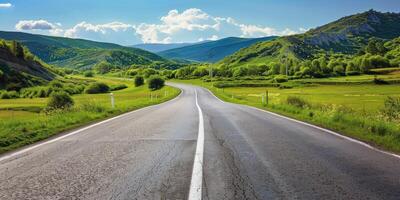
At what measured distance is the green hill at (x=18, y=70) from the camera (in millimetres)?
122506

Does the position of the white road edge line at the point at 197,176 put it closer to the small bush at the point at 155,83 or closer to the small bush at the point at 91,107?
the small bush at the point at 91,107

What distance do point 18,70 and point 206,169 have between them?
5667 inches

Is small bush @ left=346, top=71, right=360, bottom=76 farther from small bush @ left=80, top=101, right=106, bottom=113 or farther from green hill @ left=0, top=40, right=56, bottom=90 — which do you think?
small bush @ left=80, top=101, right=106, bottom=113

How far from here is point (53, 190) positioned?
4812 mm

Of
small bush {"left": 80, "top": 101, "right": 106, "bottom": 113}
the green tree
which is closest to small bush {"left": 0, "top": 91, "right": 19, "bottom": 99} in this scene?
the green tree

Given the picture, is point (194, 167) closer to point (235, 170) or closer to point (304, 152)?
point (235, 170)

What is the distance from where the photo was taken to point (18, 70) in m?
134

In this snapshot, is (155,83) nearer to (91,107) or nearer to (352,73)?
(352,73)

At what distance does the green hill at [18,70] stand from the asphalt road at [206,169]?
411ft

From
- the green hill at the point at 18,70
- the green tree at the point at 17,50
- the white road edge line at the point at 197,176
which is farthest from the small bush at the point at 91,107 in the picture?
the green tree at the point at 17,50

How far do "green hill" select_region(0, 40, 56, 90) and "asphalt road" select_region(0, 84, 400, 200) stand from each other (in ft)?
411

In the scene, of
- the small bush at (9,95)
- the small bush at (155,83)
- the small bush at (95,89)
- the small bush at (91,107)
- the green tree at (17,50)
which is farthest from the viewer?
the green tree at (17,50)

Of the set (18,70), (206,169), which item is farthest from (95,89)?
(206,169)

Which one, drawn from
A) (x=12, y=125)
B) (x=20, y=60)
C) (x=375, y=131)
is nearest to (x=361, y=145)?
(x=375, y=131)
